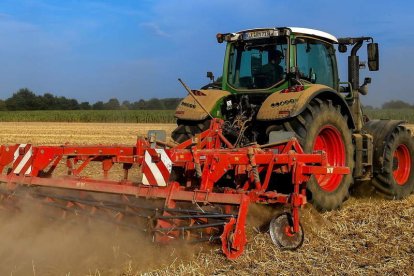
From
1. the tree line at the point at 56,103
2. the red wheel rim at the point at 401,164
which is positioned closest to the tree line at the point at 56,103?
the tree line at the point at 56,103

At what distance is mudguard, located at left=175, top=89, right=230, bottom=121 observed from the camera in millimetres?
5824

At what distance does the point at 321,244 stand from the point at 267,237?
445 millimetres

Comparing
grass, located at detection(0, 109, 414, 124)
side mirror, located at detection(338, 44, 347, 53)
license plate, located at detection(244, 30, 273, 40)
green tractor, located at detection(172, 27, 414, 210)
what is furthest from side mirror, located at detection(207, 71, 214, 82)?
grass, located at detection(0, 109, 414, 124)

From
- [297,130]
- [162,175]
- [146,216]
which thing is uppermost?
[297,130]

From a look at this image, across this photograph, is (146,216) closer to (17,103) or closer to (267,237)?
(267,237)

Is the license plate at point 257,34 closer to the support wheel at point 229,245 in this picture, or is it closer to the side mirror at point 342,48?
the side mirror at point 342,48

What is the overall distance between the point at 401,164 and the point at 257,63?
2.66m

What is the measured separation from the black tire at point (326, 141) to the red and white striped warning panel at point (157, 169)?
1456 mm

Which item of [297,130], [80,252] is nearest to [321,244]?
[297,130]

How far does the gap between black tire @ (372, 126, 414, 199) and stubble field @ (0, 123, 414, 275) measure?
1.50 m

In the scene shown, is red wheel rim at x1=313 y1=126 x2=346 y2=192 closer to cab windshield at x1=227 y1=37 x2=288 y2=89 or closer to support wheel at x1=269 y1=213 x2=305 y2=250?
cab windshield at x1=227 y1=37 x2=288 y2=89

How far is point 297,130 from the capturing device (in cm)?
516

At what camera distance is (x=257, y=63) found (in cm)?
608

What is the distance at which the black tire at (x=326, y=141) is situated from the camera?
203 inches
